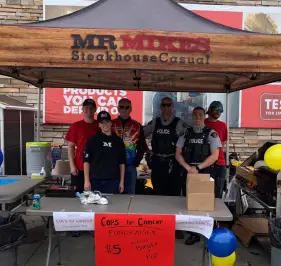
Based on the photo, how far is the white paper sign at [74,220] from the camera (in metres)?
3.13

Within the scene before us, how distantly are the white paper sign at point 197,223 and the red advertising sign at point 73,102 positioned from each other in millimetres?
4106

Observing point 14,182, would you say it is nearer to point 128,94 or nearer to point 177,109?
point 128,94

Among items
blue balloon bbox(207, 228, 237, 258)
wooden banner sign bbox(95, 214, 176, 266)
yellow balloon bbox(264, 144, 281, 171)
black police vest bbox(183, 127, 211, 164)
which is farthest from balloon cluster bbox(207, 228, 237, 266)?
black police vest bbox(183, 127, 211, 164)

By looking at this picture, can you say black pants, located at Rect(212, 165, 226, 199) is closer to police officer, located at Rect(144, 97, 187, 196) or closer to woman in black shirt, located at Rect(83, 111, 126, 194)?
police officer, located at Rect(144, 97, 187, 196)

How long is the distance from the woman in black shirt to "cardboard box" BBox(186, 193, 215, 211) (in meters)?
0.97

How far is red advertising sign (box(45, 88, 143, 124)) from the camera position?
7000 millimetres

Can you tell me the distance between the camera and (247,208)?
5367 millimetres

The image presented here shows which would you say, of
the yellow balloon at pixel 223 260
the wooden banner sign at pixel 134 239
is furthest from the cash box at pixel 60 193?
the yellow balloon at pixel 223 260

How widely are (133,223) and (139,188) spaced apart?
85.0 inches

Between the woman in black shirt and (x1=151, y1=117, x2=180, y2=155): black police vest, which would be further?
(x1=151, y1=117, x2=180, y2=155): black police vest

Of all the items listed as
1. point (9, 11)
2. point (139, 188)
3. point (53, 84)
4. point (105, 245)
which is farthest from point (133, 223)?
point (9, 11)

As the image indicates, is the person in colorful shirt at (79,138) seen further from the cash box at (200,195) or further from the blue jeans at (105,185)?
the cash box at (200,195)

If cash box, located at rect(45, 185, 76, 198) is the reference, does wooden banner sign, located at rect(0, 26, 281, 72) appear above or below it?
above

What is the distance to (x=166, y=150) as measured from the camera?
457cm
